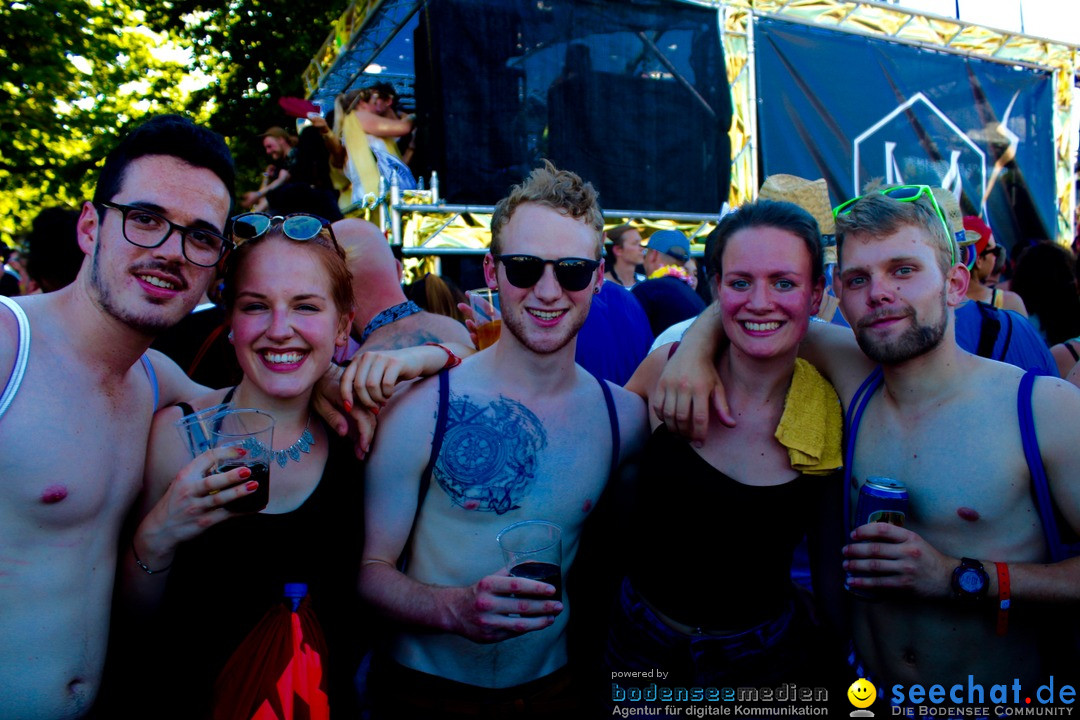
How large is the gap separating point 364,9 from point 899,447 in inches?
370

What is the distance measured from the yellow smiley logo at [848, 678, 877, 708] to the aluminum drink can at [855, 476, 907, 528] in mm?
700

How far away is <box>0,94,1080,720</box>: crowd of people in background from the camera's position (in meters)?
1.87

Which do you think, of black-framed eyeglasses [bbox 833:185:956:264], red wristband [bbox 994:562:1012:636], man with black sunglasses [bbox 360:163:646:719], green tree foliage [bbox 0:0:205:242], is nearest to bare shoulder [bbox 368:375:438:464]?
man with black sunglasses [bbox 360:163:646:719]

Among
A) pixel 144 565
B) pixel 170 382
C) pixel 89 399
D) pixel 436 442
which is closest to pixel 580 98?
pixel 436 442

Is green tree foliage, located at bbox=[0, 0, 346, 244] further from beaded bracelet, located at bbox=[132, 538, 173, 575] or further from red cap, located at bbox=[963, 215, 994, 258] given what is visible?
red cap, located at bbox=[963, 215, 994, 258]

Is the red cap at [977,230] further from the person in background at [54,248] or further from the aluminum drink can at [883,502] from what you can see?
the person in background at [54,248]

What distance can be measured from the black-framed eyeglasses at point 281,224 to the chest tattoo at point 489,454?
76cm

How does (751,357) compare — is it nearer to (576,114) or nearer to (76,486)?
(76,486)

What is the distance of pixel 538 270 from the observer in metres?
2.40

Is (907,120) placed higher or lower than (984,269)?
higher

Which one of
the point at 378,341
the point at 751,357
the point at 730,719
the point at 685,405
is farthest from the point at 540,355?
the point at 730,719

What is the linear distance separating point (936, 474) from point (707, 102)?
720 cm

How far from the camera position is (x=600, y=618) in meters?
2.76

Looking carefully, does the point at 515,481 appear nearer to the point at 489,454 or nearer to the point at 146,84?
the point at 489,454
